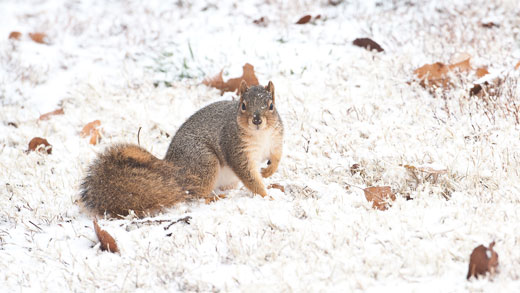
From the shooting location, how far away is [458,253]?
8.70ft

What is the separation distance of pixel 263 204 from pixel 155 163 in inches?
29.9

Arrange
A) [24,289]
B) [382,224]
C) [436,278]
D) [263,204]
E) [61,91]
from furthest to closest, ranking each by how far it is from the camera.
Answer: [61,91], [263,204], [382,224], [24,289], [436,278]

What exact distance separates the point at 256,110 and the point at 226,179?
68 cm

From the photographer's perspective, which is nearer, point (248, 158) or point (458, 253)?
point (458, 253)

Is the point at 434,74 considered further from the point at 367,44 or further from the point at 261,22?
the point at 261,22

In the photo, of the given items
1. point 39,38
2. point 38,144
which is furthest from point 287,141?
point 39,38

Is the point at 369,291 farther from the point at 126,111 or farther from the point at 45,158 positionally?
the point at 126,111

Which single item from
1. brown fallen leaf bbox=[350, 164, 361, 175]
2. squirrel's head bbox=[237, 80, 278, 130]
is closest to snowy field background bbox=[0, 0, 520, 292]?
brown fallen leaf bbox=[350, 164, 361, 175]

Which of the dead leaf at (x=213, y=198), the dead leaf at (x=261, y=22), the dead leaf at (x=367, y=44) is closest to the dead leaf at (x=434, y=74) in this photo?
the dead leaf at (x=367, y=44)

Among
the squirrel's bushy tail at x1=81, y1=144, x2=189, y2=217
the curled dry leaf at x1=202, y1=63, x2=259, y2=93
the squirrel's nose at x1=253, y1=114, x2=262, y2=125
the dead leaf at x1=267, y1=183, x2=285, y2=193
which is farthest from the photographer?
the curled dry leaf at x1=202, y1=63, x2=259, y2=93

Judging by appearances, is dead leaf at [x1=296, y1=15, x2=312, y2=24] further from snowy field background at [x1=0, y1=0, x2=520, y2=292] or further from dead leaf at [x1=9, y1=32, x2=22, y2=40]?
dead leaf at [x1=9, y1=32, x2=22, y2=40]

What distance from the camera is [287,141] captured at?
4.77m

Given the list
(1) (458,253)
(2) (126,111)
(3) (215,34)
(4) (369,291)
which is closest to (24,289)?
(4) (369,291)

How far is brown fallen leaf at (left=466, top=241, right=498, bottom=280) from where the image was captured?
244 cm
